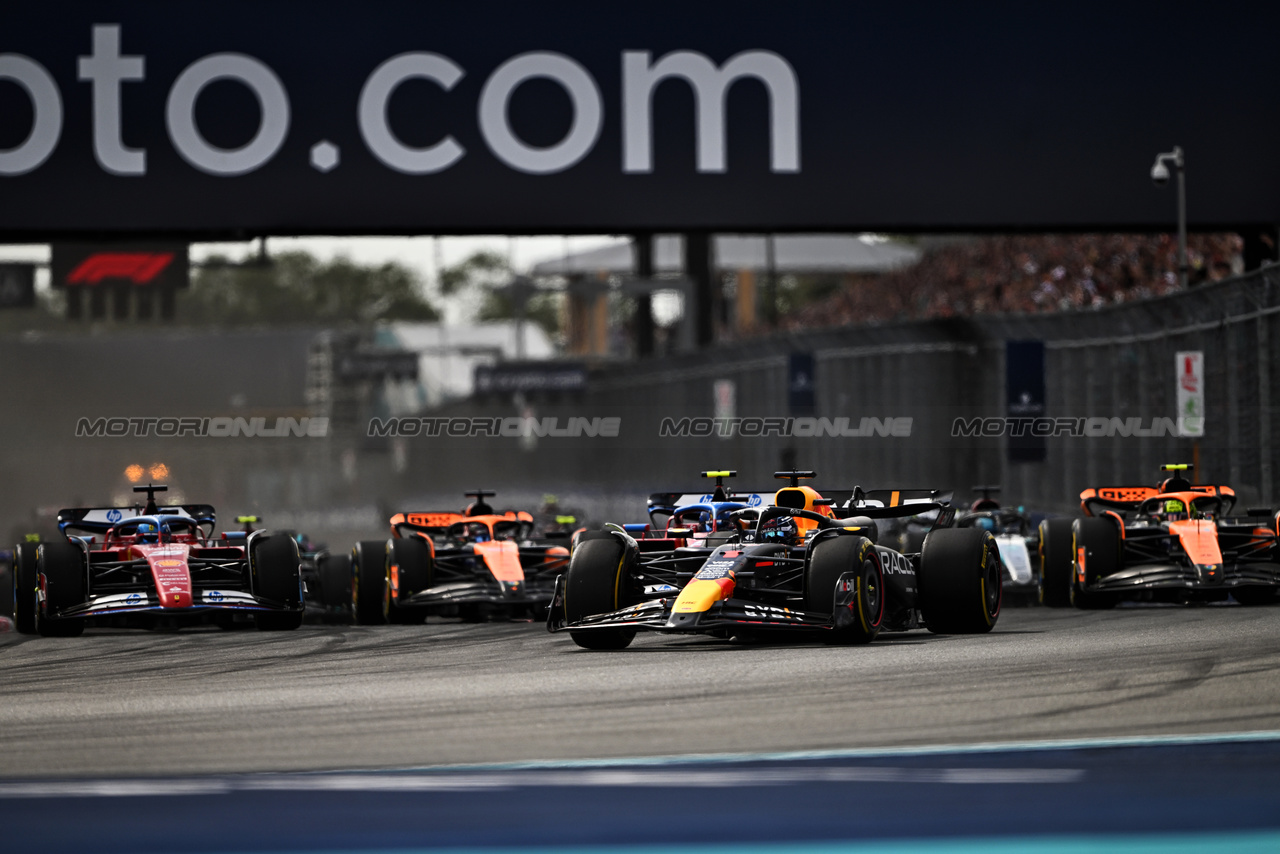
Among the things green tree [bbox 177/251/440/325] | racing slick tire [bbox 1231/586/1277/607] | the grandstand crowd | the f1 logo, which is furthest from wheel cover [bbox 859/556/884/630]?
green tree [bbox 177/251/440/325]

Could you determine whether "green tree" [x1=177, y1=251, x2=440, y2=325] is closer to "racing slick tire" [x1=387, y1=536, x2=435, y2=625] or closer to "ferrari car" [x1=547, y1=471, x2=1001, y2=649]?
"racing slick tire" [x1=387, y1=536, x2=435, y2=625]

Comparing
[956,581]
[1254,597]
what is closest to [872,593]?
[956,581]

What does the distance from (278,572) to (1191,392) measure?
8.11 metres

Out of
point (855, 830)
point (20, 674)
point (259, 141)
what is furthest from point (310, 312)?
point (855, 830)

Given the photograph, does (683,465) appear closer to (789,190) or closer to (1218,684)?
(789,190)

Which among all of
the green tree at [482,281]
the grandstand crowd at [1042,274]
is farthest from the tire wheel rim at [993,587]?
the green tree at [482,281]

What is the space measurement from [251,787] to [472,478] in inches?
1030

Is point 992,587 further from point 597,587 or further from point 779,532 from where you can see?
point 597,587

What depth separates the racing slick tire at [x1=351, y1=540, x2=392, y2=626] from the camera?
1445 centimetres

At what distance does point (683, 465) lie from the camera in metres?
26.4

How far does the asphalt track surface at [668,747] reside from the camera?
5539 millimetres

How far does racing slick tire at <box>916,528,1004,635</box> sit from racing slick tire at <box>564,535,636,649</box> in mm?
1761

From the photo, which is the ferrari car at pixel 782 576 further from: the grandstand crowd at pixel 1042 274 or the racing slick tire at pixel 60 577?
the grandstand crowd at pixel 1042 274

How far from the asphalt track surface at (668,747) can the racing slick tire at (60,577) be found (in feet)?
6.13
